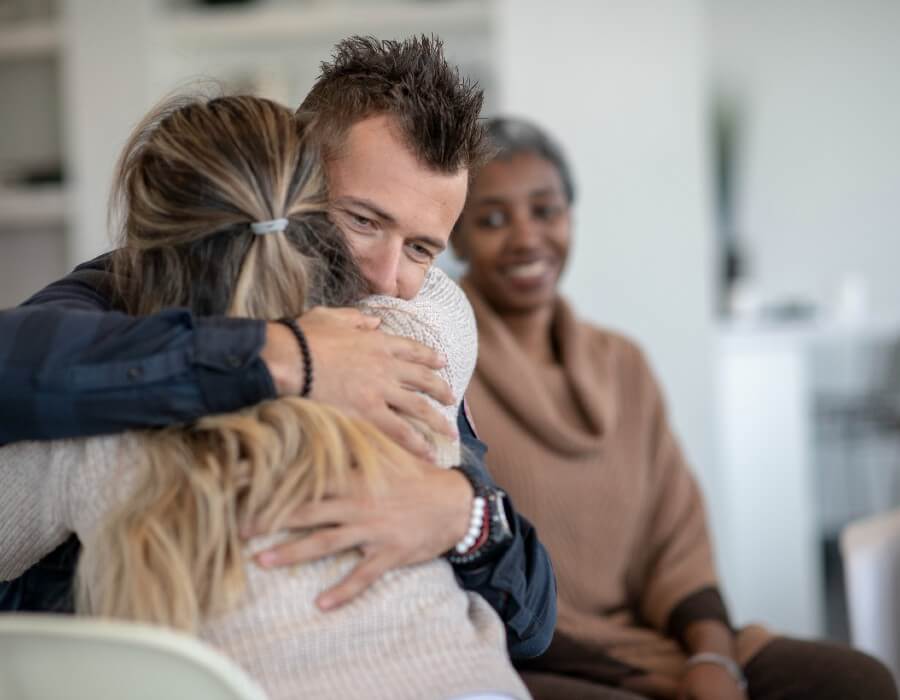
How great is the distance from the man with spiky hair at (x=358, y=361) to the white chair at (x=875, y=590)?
0.89 metres

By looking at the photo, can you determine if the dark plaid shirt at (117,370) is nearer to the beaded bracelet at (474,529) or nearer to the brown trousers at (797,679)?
the beaded bracelet at (474,529)

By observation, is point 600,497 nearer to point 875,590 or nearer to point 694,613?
point 694,613

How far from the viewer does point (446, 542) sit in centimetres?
100

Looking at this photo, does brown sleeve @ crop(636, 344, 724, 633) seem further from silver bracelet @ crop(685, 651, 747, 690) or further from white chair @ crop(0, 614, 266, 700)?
white chair @ crop(0, 614, 266, 700)

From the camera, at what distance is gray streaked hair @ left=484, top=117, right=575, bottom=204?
2.15m

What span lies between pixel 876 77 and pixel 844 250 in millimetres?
809

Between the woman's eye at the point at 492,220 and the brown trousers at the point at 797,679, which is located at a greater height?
the woman's eye at the point at 492,220

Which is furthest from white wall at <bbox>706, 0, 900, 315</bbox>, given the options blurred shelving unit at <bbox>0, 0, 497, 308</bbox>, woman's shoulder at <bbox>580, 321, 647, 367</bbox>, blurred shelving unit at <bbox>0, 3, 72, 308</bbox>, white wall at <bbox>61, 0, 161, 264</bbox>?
woman's shoulder at <bbox>580, 321, 647, 367</bbox>

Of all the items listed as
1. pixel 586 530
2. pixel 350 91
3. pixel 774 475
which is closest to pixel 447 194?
pixel 350 91

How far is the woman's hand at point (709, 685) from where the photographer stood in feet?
5.73

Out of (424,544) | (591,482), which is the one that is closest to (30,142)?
(591,482)

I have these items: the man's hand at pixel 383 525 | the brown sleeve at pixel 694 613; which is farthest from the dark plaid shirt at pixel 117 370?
the brown sleeve at pixel 694 613

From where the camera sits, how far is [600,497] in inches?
79.0

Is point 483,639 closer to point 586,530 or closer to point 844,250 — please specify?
point 586,530
